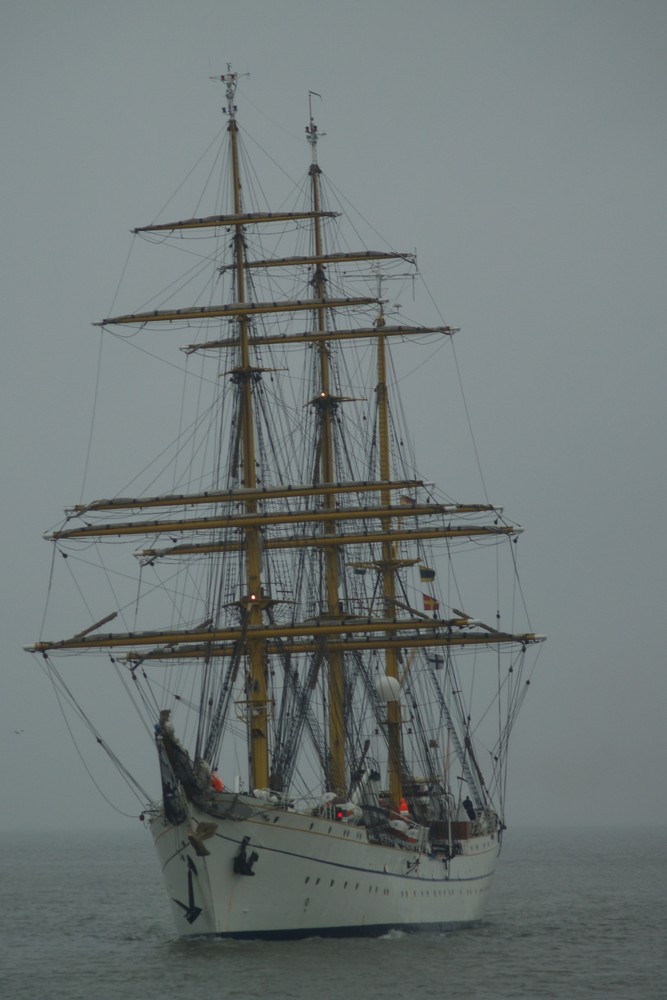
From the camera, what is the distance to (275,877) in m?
44.5

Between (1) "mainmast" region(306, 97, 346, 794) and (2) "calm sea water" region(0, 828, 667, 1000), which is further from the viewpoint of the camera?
(1) "mainmast" region(306, 97, 346, 794)

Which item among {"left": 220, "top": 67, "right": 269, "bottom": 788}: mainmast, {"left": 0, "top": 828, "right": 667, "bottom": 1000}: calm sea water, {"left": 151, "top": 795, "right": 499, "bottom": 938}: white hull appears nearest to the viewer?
{"left": 0, "top": 828, "right": 667, "bottom": 1000}: calm sea water

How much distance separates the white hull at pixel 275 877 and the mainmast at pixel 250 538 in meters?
4.18

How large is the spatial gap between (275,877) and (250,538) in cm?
1330

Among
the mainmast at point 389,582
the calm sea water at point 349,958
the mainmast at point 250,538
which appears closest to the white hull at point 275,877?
the calm sea water at point 349,958

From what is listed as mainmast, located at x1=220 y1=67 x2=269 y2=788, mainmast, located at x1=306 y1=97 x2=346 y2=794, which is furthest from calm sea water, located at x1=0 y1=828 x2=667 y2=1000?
mainmast, located at x1=306 y1=97 x2=346 y2=794

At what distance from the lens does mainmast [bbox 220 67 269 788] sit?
165 feet

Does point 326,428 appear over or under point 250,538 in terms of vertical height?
over

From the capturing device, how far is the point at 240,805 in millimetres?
43969

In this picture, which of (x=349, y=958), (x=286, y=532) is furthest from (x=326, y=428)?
(x=349, y=958)

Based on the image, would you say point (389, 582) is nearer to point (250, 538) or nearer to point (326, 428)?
point (326, 428)

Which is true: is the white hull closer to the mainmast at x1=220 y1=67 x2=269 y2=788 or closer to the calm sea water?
the calm sea water

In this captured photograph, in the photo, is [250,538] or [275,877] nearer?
[275,877]

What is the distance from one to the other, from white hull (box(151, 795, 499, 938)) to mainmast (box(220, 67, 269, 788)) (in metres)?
4.18
